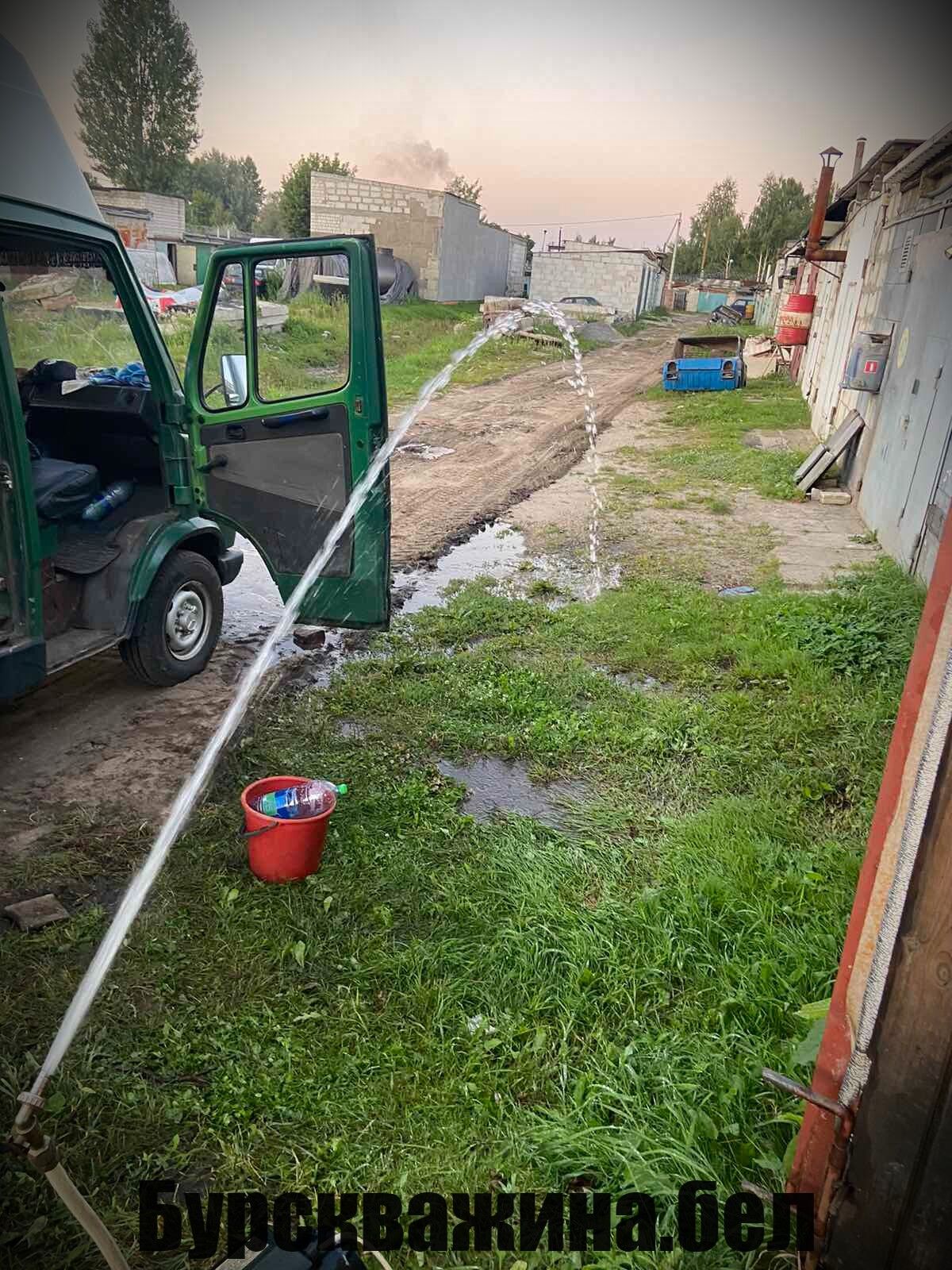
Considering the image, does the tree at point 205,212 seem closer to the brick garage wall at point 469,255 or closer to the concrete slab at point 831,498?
the brick garage wall at point 469,255

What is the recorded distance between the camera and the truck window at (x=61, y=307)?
4.00m

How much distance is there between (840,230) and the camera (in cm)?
1772

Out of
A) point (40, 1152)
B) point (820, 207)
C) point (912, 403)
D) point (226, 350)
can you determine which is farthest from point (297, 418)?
point (820, 207)

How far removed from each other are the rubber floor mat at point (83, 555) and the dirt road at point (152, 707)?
848mm

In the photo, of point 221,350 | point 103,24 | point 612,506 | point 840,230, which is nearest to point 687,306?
point 103,24

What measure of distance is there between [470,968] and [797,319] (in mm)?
19864

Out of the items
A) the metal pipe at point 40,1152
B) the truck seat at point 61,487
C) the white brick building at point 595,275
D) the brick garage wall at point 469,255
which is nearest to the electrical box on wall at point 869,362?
the truck seat at point 61,487

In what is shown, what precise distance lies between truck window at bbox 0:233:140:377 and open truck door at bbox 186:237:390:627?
490 millimetres

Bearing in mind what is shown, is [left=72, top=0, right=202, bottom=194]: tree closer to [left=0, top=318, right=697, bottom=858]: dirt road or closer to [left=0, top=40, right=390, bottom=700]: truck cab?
[left=0, top=318, right=697, bottom=858]: dirt road

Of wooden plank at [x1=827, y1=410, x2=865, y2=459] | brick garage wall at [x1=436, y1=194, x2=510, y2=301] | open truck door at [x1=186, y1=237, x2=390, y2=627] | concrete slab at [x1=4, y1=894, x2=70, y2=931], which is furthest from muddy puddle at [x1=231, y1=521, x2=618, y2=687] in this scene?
brick garage wall at [x1=436, y1=194, x2=510, y2=301]

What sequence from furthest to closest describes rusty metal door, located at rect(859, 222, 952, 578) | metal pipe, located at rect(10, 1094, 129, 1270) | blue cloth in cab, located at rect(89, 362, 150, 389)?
1. rusty metal door, located at rect(859, 222, 952, 578)
2. blue cloth in cab, located at rect(89, 362, 150, 389)
3. metal pipe, located at rect(10, 1094, 129, 1270)

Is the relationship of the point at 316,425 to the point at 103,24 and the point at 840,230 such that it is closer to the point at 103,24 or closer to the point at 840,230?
the point at 840,230

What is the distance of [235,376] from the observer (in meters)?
4.90

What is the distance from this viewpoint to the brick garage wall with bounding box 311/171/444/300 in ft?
92.4
